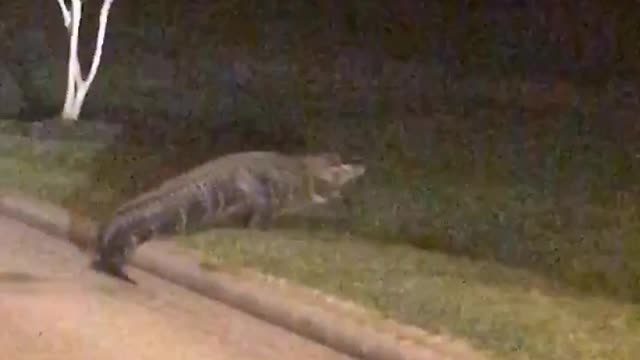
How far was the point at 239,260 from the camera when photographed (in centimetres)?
220

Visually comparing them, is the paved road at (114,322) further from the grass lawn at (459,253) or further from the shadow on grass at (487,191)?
the shadow on grass at (487,191)

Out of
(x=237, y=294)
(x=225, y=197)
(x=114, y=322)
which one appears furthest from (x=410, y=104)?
(x=114, y=322)

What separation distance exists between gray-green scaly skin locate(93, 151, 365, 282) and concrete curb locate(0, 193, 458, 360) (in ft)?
0.14

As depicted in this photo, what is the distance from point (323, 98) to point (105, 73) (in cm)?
73

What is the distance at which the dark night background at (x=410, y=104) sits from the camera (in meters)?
2.47

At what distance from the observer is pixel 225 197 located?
2.43 meters

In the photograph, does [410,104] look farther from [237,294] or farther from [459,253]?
[237,294]

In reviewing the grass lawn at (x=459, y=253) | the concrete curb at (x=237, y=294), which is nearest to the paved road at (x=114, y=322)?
the concrete curb at (x=237, y=294)

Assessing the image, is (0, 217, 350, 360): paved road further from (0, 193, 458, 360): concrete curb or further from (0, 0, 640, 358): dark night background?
(0, 0, 640, 358): dark night background

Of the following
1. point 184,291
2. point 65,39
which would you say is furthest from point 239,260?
point 65,39

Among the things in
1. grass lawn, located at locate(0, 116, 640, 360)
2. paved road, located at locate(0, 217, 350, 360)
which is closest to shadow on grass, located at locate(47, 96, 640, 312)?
grass lawn, located at locate(0, 116, 640, 360)

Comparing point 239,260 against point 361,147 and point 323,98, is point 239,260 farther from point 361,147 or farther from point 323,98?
point 323,98

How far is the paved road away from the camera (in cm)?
188

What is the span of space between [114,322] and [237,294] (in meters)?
0.19
